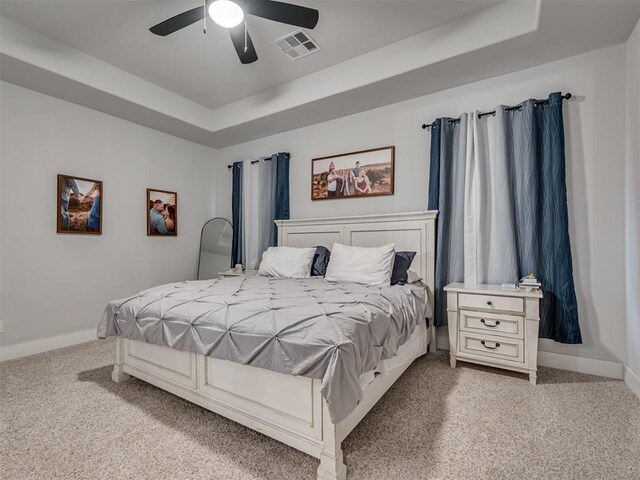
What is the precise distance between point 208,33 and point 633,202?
3.65 metres

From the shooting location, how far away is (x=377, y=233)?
3.49 m

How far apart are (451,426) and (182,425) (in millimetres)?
1550

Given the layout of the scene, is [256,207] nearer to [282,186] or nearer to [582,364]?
[282,186]

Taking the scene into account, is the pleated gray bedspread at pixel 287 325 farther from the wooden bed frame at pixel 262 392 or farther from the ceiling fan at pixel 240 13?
the ceiling fan at pixel 240 13

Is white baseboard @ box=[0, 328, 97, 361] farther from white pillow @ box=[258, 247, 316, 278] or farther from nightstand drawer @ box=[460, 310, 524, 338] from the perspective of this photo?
nightstand drawer @ box=[460, 310, 524, 338]

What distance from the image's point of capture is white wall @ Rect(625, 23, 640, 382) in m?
2.24

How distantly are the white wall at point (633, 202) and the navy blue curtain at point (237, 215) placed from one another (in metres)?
4.18

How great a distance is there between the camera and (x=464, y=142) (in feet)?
10.1

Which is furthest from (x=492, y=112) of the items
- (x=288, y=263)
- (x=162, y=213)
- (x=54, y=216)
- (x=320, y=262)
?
(x=54, y=216)

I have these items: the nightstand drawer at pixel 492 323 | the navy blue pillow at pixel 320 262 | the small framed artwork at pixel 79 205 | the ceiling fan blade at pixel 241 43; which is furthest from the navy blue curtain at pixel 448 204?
the small framed artwork at pixel 79 205

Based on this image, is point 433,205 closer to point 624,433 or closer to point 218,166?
point 624,433

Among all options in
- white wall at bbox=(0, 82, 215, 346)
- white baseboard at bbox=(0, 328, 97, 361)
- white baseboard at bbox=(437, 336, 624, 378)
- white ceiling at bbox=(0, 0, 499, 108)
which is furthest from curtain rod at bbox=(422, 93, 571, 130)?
white baseboard at bbox=(0, 328, 97, 361)

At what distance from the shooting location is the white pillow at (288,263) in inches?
134

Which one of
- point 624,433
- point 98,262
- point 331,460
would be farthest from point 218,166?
point 624,433
